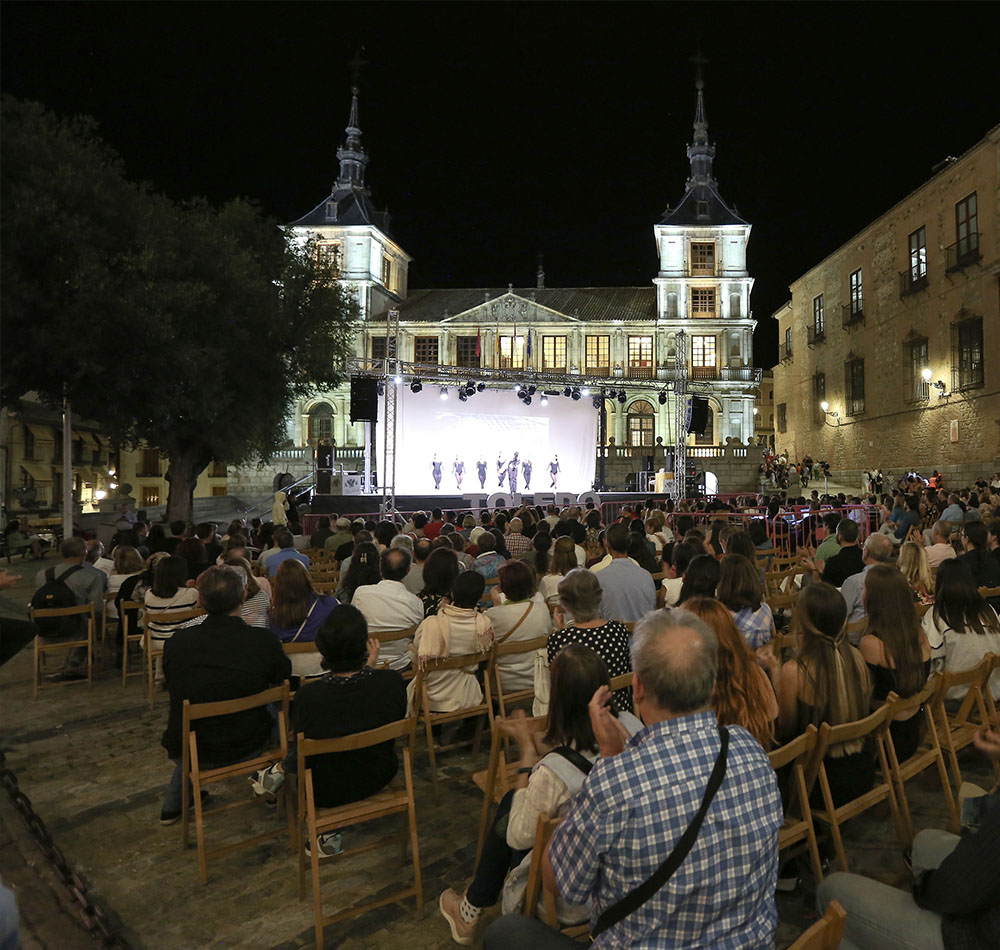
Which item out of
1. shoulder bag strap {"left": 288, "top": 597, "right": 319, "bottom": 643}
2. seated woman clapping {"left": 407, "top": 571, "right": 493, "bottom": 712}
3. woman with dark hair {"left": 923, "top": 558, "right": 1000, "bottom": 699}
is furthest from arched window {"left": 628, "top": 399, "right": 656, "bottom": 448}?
shoulder bag strap {"left": 288, "top": 597, "right": 319, "bottom": 643}

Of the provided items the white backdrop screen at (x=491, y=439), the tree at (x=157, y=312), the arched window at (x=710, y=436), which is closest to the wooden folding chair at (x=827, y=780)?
the tree at (x=157, y=312)

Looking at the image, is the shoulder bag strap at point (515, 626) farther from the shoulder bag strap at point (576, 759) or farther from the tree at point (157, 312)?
the tree at point (157, 312)

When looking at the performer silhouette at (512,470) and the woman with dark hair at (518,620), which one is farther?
the performer silhouette at (512,470)

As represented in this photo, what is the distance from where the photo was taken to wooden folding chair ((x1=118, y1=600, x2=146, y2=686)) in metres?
5.64

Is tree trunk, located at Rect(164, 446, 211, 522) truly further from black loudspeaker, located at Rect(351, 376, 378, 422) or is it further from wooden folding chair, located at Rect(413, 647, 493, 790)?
wooden folding chair, located at Rect(413, 647, 493, 790)

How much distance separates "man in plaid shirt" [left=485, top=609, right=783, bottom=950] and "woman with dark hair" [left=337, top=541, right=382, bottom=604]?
4.13 meters

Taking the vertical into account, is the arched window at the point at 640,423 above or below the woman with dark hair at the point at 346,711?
above

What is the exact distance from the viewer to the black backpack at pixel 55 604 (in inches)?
229

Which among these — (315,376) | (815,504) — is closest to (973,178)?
(815,504)

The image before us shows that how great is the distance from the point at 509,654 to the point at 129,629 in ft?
13.3

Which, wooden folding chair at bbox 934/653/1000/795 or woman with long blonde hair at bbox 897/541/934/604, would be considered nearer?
wooden folding chair at bbox 934/653/1000/795

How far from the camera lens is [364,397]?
17531 mm

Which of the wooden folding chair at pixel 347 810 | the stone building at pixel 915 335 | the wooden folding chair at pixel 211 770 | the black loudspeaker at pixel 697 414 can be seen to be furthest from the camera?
the black loudspeaker at pixel 697 414

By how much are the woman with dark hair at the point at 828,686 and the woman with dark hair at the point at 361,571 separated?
3.57 metres
